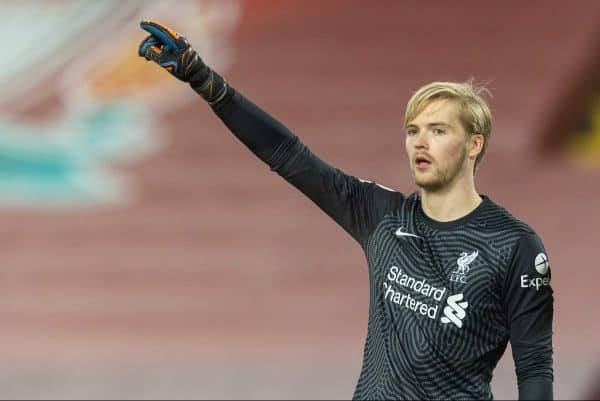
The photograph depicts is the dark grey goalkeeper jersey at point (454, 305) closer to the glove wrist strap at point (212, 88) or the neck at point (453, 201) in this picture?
the neck at point (453, 201)

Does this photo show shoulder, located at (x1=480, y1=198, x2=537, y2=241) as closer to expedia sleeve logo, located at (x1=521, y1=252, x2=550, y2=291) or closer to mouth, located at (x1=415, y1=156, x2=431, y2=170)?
expedia sleeve logo, located at (x1=521, y1=252, x2=550, y2=291)

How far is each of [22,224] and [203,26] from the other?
145 centimetres

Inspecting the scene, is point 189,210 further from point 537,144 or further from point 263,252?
point 537,144

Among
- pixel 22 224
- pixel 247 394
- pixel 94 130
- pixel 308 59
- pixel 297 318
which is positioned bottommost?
pixel 247 394

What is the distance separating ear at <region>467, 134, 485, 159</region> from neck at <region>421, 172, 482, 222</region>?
71 mm

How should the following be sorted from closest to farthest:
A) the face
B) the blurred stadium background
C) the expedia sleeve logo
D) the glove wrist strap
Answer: the expedia sleeve logo → the face → the glove wrist strap → the blurred stadium background

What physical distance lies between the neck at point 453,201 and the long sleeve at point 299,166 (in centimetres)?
14

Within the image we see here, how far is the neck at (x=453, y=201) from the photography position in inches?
109

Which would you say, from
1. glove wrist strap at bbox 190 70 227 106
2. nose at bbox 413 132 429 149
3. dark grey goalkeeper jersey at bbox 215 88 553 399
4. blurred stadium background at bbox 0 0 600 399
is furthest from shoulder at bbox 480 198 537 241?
blurred stadium background at bbox 0 0 600 399

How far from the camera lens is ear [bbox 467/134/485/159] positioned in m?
2.78

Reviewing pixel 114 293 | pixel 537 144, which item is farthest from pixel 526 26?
pixel 114 293

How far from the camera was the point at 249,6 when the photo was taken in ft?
19.7

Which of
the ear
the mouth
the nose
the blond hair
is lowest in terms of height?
the mouth

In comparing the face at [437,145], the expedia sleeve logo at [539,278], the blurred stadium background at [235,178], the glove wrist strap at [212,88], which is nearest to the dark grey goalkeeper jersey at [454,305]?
the expedia sleeve logo at [539,278]
